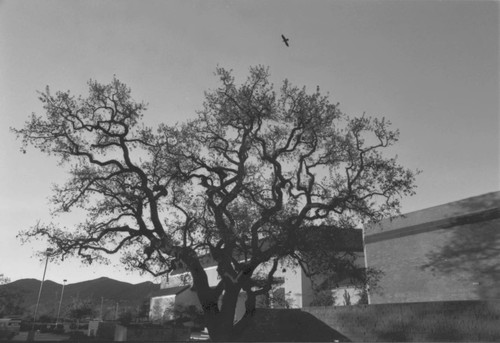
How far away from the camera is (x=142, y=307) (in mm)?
70375

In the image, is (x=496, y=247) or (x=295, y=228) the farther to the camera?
(x=496, y=247)

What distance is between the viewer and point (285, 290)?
1737 inches

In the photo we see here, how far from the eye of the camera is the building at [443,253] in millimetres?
23203

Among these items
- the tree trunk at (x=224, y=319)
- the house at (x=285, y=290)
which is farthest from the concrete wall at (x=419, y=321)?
the tree trunk at (x=224, y=319)

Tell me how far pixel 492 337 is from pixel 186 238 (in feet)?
48.1

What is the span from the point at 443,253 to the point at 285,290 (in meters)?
22.4

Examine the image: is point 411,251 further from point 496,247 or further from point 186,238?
point 186,238

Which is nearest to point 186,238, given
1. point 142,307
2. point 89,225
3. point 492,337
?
point 89,225

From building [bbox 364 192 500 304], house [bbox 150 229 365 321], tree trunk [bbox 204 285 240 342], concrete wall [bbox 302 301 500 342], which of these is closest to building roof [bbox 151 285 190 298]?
house [bbox 150 229 365 321]

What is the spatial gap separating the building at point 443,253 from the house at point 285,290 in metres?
2.77

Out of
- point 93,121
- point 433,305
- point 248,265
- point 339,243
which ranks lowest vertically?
point 433,305

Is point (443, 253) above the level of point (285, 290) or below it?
above

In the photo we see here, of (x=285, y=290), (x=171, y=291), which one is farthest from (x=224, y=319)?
(x=171, y=291)

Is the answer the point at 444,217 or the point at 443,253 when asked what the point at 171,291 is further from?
the point at 444,217
